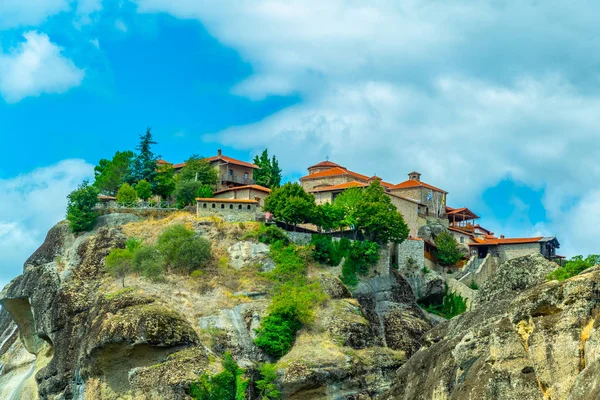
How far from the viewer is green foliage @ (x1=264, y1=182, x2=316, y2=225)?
84.1 m

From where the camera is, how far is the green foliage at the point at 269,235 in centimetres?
8100

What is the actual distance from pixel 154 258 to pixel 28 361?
61.5 feet

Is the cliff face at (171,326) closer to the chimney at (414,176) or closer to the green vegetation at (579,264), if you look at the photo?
the green vegetation at (579,264)

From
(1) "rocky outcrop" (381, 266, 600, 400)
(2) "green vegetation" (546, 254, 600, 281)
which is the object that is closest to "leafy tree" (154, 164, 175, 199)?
(2) "green vegetation" (546, 254, 600, 281)

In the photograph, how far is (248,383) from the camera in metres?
64.8

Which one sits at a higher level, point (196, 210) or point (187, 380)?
point (196, 210)

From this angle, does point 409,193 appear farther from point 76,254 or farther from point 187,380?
point 187,380

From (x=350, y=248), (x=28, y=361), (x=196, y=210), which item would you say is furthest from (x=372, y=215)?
(x=28, y=361)

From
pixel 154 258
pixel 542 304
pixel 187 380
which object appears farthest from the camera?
pixel 154 258

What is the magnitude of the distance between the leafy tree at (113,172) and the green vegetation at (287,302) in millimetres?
26248

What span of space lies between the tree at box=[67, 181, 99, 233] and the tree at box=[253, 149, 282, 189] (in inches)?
792

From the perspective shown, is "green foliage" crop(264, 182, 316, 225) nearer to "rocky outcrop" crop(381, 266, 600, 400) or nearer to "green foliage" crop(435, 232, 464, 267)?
"green foliage" crop(435, 232, 464, 267)

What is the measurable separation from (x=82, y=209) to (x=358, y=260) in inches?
1030

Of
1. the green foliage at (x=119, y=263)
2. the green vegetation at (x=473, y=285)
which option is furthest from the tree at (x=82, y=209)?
the green vegetation at (x=473, y=285)
